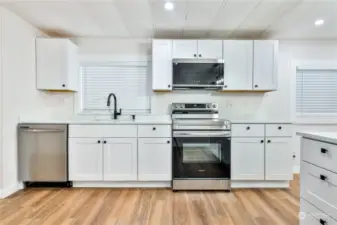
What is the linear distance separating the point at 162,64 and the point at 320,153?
2.44m

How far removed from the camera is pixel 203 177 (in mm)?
3238

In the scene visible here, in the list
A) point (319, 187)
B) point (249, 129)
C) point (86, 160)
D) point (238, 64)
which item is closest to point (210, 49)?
point (238, 64)

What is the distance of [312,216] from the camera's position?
1.80 meters

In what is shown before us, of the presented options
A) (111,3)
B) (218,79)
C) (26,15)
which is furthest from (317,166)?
(26,15)

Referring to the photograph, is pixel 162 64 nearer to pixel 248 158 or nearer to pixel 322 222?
pixel 248 158

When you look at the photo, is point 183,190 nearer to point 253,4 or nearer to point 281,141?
point 281,141

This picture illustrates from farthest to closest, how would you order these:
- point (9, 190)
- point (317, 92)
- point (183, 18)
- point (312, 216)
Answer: point (317, 92) < point (183, 18) < point (9, 190) < point (312, 216)

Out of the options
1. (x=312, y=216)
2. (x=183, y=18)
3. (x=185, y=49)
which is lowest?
(x=312, y=216)

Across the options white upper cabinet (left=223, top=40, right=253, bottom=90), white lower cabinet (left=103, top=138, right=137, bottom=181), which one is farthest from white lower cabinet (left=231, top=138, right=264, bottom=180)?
white lower cabinet (left=103, top=138, right=137, bottom=181)

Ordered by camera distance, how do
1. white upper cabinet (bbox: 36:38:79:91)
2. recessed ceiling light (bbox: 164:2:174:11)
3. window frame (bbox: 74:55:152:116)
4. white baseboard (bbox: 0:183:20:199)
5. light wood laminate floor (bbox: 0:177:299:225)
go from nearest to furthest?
light wood laminate floor (bbox: 0:177:299:225) < recessed ceiling light (bbox: 164:2:174:11) < white baseboard (bbox: 0:183:20:199) < white upper cabinet (bbox: 36:38:79:91) < window frame (bbox: 74:55:152:116)

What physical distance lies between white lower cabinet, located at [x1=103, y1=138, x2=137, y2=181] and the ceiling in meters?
1.56

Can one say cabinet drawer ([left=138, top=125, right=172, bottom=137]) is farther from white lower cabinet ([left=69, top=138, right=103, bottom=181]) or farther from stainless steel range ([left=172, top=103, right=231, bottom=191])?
white lower cabinet ([left=69, top=138, right=103, bottom=181])

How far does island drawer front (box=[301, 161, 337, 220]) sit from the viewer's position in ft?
5.23

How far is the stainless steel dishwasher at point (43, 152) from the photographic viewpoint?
3236mm
